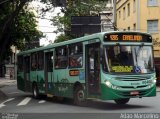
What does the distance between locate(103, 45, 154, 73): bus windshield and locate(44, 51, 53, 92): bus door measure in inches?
252

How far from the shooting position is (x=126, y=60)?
18969mm

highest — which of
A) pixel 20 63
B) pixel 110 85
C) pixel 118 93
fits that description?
pixel 20 63

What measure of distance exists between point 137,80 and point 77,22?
79.2ft

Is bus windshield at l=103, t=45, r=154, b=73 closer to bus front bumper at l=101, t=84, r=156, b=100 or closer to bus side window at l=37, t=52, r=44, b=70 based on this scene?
bus front bumper at l=101, t=84, r=156, b=100

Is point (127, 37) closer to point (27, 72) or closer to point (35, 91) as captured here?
point (35, 91)

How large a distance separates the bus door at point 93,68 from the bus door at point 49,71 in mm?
4954

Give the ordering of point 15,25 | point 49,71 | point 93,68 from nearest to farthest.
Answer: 1. point 93,68
2. point 49,71
3. point 15,25

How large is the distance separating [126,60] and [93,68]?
4.89ft

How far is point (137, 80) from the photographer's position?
1894 centimetres

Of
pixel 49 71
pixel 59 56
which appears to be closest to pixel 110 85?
pixel 59 56

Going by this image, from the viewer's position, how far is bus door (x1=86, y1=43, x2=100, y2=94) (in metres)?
19.4

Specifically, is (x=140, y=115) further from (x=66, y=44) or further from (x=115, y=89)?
(x=66, y=44)

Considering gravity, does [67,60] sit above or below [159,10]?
below

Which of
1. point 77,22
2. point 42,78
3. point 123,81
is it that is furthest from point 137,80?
→ point 77,22
